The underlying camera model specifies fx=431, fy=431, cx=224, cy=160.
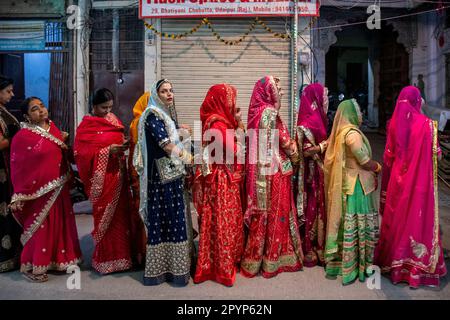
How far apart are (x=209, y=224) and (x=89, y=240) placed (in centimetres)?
208

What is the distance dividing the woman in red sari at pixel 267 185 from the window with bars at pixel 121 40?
489 cm

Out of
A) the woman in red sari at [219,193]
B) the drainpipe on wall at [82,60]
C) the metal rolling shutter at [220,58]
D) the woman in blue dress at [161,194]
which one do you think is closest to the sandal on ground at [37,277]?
the woman in blue dress at [161,194]

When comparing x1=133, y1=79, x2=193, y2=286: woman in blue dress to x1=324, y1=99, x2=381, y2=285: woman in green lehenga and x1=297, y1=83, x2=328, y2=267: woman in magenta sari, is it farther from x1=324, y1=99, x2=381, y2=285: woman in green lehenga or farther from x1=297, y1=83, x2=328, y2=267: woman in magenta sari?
x1=324, y1=99, x2=381, y2=285: woman in green lehenga

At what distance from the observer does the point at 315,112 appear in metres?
4.04

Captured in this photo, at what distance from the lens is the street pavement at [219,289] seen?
11.5 feet

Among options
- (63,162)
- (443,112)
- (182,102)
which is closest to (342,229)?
(63,162)

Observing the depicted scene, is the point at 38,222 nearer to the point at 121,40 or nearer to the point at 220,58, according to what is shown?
the point at 220,58

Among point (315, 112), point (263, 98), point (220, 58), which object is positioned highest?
point (220, 58)

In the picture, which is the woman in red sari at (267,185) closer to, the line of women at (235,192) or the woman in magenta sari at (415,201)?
the line of women at (235,192)

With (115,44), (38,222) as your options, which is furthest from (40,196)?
(115,44)

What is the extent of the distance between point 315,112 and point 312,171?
1.85 ft

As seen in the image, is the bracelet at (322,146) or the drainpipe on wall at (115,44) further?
the drainpipe on wall at (115,44)
